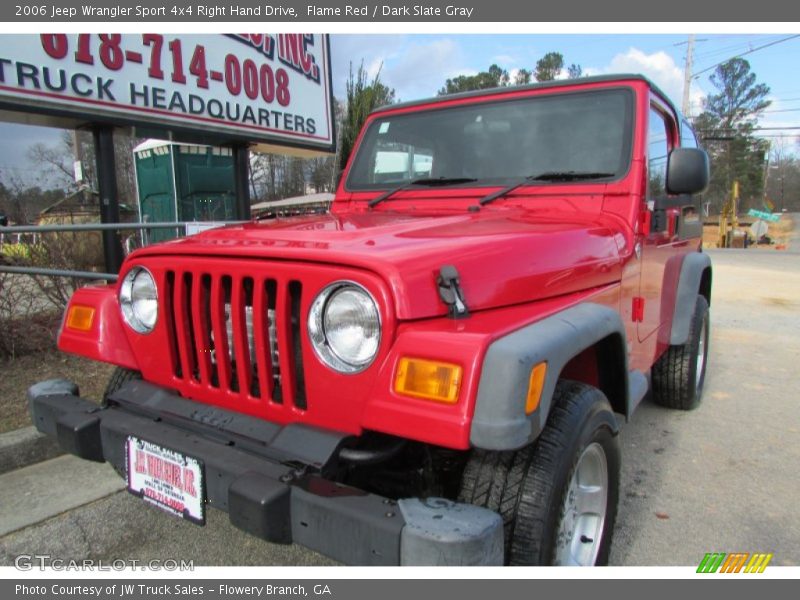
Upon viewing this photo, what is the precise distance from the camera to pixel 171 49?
5.47m

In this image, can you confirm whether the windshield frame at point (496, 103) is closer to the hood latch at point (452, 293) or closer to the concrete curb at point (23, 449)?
the hood latch at point (452, 293)

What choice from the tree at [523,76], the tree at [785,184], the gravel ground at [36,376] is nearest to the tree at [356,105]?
the gravel ground at [36,376]

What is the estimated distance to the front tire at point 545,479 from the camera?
161 cm

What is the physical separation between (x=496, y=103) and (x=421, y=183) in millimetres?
579

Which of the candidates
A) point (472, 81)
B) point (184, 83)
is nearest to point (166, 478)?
point (184, 83)

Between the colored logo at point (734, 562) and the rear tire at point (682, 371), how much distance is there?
5.40 feet

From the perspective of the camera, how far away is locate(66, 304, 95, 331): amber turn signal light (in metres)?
2.35

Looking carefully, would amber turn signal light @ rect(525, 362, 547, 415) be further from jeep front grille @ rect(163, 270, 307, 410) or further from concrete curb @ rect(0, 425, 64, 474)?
concrete curb @ rect(0, 425, 64, 474)

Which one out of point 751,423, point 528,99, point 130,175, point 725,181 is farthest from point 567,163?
point 725,181

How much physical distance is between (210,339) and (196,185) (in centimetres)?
851

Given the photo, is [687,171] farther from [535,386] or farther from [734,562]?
[535,386]

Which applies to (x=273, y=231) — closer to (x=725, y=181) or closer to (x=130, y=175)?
(x=130, y=175)

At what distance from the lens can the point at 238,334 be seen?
1.83 meters

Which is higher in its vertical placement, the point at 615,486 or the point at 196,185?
the point at 196,185
